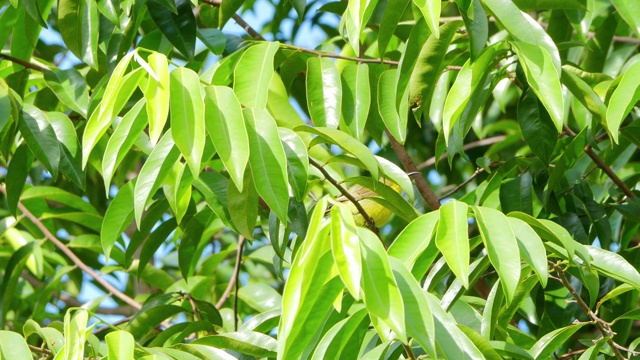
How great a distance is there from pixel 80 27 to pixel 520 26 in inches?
32.6

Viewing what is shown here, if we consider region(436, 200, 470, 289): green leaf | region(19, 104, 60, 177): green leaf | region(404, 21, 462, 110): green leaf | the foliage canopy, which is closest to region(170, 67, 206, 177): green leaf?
the foliage canopy

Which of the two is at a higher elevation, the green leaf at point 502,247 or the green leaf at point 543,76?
the green leaf at point 543,76

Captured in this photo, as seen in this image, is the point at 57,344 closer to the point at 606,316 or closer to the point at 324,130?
the point at 324,130

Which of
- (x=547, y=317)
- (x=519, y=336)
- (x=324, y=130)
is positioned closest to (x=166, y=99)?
(x=324, y=130)

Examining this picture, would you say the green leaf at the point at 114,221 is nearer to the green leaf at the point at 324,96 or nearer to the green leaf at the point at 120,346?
the green leaf at the point at 324,96

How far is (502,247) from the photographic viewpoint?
41.6 inches

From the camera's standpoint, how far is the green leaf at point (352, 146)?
4.16 feet

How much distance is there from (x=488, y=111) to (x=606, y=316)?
1647 mm

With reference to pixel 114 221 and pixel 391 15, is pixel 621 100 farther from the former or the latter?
pixel 114 221

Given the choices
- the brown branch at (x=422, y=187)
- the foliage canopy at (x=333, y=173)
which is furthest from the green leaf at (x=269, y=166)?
the brown branch at (x=422, y=187)

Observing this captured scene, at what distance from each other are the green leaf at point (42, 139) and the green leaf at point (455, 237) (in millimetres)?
742

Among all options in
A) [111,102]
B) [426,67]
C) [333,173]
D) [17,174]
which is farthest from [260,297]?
[111,102]

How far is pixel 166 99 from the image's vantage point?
3.54 feet

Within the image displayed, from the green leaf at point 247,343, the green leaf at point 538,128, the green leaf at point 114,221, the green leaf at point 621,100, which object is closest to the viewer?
the green leaf at point 621,100
